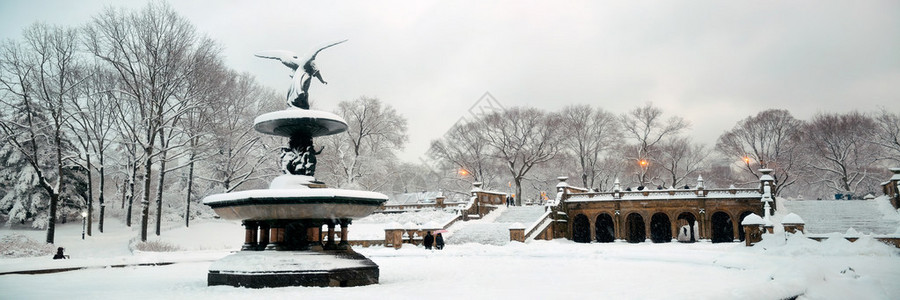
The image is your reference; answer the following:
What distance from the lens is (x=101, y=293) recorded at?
8.40 m

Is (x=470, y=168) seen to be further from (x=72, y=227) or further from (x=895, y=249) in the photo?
(x=895, y=249)

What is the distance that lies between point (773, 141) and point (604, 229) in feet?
71.2

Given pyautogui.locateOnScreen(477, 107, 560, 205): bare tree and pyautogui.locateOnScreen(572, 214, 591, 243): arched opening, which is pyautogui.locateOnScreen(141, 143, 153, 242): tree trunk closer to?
pyautogui.locateOnScreen(572, 214, 591, 243): arched opening

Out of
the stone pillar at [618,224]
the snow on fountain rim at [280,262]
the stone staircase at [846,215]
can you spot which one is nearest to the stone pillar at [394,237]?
the stone pillar at [618,224]

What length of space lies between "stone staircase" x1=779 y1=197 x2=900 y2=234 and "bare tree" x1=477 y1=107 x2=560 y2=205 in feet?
71.1

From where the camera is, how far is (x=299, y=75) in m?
12.8

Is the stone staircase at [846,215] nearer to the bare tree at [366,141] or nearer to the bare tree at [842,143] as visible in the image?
the bare tree at [842,143]

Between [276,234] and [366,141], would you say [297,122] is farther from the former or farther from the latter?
[366,141]

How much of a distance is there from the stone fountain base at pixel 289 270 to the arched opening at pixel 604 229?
1298 inches

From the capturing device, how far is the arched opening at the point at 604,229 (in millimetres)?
41688

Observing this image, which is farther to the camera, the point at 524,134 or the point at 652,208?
the point at 524,134

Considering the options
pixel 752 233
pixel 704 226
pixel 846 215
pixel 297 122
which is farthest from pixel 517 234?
pixel 297 122

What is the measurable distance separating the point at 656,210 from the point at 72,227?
1466 inches

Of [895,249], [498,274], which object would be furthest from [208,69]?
[895,249]
